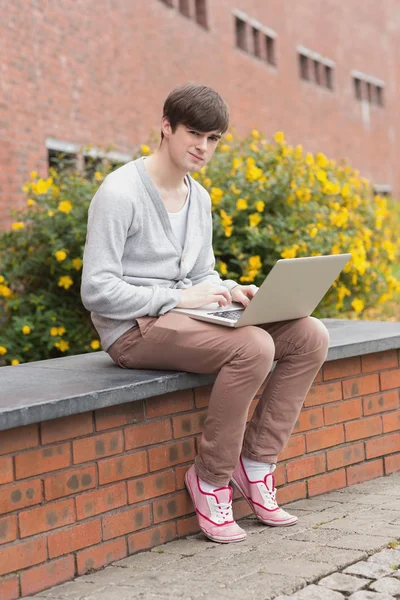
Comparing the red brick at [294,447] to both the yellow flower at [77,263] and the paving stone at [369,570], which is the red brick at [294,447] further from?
the yellow flower at [77,263]

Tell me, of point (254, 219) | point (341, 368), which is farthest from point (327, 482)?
point (254, 219)

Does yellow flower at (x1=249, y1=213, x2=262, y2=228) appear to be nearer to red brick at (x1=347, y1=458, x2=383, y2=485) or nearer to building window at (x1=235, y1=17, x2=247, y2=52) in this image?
red brick at (x1=347, y1=458, x2=383, y2=485)

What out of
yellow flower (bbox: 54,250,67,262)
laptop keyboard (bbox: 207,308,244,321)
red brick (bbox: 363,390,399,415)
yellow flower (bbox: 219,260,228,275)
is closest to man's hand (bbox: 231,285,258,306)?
laptop keyboard (bbox: 207,308,244,321)

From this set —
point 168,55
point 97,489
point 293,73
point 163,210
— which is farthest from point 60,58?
point 293,73

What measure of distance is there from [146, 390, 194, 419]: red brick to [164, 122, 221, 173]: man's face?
2.80 feet

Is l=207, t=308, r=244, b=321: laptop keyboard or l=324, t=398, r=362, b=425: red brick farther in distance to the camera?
l=324, t=398, r=362, b=425: red brick

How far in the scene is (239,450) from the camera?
12.3 ft

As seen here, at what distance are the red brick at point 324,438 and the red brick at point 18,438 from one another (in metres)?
1.51

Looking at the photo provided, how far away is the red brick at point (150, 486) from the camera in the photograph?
12.0 ft

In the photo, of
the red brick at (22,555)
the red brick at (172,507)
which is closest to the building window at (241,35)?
the red brick at (172,507)

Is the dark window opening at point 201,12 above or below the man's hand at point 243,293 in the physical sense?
above

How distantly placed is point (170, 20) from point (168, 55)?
1.80 feet

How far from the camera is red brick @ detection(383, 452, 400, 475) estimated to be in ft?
15.9

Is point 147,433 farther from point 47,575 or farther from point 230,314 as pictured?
point 47,575
